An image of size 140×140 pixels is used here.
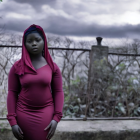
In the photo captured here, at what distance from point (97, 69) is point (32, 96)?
2.93m

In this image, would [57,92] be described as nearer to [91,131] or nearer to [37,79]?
[37,79]

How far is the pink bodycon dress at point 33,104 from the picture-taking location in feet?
7.17

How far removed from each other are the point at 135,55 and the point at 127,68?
375mm

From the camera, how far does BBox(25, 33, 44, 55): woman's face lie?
2211mm

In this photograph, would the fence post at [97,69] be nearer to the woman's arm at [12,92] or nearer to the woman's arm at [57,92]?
the woman's arm at [57,92]

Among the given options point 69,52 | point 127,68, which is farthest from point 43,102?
point 127,68

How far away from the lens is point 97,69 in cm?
495

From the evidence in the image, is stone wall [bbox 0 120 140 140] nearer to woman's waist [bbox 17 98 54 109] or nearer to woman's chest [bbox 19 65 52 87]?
woman's waist [bbox 17 98 54 109]

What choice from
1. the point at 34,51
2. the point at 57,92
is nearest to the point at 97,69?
the point at 57,92

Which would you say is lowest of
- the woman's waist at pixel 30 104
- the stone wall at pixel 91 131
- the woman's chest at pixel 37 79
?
the stone wall at pixel 91 131

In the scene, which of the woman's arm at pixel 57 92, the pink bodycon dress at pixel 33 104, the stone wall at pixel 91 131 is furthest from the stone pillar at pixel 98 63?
the pink bodycon dress at pixel 33 104

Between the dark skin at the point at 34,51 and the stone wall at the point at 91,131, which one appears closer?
the dark skin at the point at 34,51

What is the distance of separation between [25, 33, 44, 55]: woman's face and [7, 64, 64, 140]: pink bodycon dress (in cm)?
19

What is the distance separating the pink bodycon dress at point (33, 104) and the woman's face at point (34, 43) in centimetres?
19
